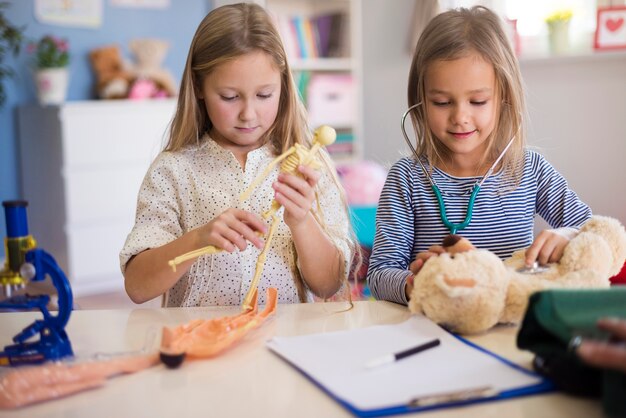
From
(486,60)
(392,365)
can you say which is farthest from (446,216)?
(392,365)

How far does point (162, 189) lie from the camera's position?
138 centimetres

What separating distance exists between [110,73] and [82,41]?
0.80 ft

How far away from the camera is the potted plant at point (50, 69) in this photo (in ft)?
12.5

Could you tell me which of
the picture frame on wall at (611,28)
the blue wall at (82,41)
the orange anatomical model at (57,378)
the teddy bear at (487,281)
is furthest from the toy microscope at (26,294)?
the blue wall at (82,41)

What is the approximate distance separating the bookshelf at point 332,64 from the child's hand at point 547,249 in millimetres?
3079

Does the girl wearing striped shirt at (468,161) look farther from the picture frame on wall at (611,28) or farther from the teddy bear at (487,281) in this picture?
the picture frame on wall at (611,28)

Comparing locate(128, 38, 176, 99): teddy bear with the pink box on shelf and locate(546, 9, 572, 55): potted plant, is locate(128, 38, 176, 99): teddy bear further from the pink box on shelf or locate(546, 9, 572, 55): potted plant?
locate(546, 9, 572, 55): potted plant

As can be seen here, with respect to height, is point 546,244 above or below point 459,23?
below

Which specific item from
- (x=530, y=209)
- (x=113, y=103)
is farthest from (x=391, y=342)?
(x=113, y=103)

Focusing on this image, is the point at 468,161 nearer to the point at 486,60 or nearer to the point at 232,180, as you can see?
the point at 486,60

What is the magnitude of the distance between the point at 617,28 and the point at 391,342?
2.46 m

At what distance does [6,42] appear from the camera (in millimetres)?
3773

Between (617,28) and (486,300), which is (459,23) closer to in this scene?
(486,300)

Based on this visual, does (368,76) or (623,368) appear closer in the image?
(623,368)
